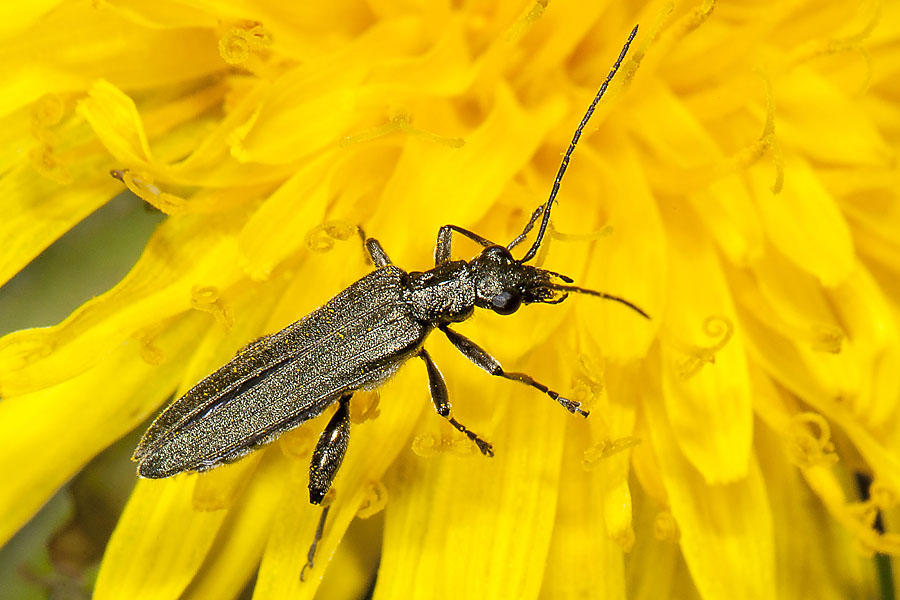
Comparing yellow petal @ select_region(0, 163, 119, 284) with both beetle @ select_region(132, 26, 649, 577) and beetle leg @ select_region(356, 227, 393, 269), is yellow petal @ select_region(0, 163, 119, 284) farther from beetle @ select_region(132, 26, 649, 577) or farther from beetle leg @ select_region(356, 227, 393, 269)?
beetle leg @ select_region(356, 227, 393, 269)

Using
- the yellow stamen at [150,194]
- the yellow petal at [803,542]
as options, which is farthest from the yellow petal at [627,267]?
the yellow stamen at [150,194]

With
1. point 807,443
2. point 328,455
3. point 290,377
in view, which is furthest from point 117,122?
point 807,443

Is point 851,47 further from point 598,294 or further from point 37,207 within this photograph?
point 37,207

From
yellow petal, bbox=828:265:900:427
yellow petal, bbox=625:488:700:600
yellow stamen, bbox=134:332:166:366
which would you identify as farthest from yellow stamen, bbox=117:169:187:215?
yellow petal, bbox=828:265:900:427

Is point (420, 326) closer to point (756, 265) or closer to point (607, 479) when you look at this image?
point (607, 479)

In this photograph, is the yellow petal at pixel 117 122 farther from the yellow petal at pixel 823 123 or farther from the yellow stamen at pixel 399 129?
the yellow petal at pixel 823 123

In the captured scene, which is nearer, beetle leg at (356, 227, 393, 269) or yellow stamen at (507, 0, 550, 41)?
yellow stamen at (507, 0, 550, 41)
